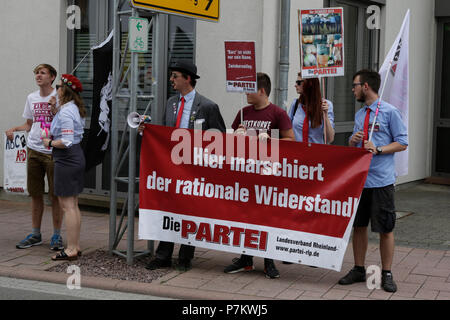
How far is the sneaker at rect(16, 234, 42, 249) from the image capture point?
323 inches

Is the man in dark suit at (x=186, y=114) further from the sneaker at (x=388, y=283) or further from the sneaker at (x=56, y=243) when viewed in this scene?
the sneaker at (x=388, y=283)

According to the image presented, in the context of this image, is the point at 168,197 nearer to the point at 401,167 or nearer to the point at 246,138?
the point at 246,138

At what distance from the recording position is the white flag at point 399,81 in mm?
6938

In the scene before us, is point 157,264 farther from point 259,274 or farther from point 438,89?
point 438,89

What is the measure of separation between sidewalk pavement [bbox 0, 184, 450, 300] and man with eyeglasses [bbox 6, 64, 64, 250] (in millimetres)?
163

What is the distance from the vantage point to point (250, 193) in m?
6.92

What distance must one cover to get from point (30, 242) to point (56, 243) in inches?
13.8

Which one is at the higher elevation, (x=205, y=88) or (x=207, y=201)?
(x=205, y=88)

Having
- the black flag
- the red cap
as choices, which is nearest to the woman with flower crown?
the red cap

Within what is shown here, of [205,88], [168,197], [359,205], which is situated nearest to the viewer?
[359,205]

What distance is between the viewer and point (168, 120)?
24.3 feet
